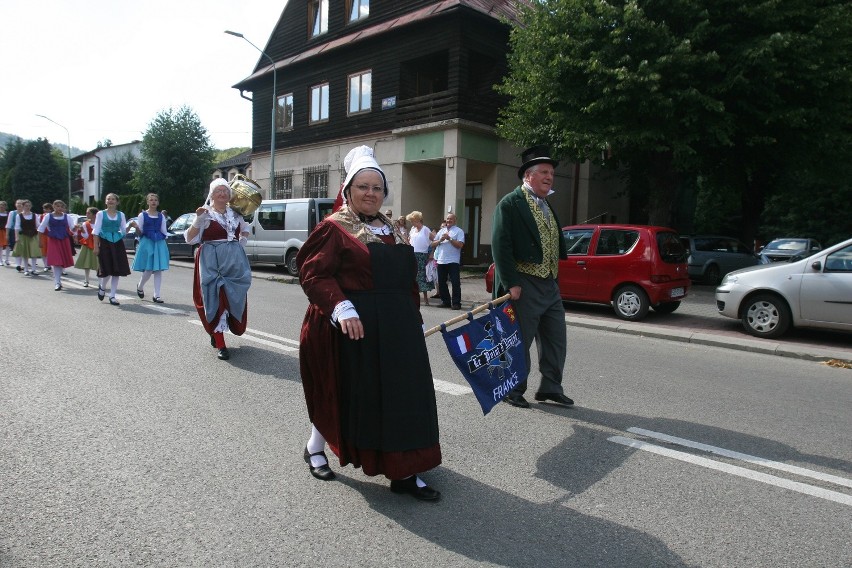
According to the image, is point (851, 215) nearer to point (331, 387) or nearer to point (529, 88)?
point (529, 88)

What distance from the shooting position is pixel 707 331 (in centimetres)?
976

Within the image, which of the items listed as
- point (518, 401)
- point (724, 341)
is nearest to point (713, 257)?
point (724, 341)

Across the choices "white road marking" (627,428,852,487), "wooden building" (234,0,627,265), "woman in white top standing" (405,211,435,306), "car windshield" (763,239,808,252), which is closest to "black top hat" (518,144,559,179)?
"white road marking" (627,428,852,487)

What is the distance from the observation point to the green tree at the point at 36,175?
64188mm

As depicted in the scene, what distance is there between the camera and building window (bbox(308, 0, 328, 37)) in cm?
2606

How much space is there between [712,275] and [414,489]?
1767 centimetres

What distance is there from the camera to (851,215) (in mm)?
32844

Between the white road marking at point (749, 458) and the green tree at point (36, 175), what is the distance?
235ft

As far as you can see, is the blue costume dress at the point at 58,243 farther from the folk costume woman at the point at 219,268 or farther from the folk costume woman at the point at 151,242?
the folk costume woman at the point at 219,268

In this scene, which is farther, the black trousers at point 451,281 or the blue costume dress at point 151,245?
the black trousers at point 451,281

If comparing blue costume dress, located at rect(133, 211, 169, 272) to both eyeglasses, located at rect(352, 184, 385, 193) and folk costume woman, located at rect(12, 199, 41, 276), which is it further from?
eyeglasses, located at rect(352, 184, 385, 193)

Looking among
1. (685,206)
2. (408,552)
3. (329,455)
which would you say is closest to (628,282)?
(329,455)

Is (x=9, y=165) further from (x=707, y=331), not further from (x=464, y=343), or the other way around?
(x=464, y=343)

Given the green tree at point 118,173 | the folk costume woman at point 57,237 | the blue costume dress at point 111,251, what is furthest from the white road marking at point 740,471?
the green tree at point 118,173
